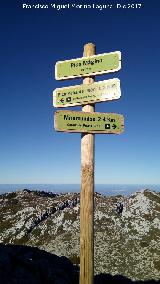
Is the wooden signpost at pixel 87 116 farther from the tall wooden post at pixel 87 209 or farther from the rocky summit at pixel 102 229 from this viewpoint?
the rocky summit at pixel 102 229

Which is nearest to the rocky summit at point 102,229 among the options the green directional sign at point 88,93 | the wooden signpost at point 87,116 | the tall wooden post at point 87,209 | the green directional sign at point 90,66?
the tall wooden post at point 87,209

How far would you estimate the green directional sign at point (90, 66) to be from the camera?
28.5ft

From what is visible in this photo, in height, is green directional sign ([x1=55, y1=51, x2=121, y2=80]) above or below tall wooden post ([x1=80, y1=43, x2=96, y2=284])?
above

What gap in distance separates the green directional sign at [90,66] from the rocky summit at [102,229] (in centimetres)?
5537

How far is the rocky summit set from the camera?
6438 centimetres

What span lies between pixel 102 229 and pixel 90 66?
74661mm

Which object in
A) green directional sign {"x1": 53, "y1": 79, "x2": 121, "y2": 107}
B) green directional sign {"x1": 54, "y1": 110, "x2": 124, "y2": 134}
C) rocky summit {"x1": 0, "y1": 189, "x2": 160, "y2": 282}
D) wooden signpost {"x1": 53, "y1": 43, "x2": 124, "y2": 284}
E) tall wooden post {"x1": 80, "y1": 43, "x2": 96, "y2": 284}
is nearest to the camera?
tall wooden post {"x1": 80, "y1": 43, "x2": 96, "y2": 284}

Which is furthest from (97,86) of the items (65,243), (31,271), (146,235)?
(146,235)

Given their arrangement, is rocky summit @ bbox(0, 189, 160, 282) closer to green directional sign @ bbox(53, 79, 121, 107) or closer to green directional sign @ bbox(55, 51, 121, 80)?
green directional sign @ bbox(53, 79, 121, 107)

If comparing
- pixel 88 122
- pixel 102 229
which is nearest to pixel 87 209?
pixel 88 122

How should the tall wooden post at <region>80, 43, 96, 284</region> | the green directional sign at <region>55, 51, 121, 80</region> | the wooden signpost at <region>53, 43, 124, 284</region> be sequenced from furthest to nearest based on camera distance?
1. the green directional sign at <region>55, 51, 121, 80</region>
2. the wooden signpost at <region>53, 43, 124, 284</region>
3. the tall wooden post at <region>80, 43, 96, 284</region>

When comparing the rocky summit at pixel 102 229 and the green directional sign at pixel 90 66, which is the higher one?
the green directional sign at pixel 90 66

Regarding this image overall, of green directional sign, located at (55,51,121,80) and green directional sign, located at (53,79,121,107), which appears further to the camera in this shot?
green directional sign, located at (55,51,121,80)

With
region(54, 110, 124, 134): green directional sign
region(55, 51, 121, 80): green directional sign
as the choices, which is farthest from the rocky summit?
region(55, 51, 121, 80): green directional sign
